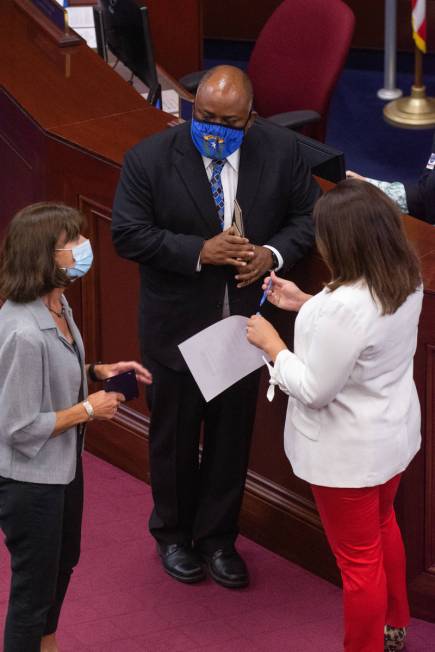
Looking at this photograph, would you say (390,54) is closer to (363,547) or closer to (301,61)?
(301,61)

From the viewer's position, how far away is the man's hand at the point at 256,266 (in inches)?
117

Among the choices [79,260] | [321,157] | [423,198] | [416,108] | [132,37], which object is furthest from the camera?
[416,108]

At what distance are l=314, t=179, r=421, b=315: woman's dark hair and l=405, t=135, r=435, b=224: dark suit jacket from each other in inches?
41.9

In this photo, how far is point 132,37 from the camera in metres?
4.70

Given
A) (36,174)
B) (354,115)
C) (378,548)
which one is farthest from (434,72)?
(378,548)

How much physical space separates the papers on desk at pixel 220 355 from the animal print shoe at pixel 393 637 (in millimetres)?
761

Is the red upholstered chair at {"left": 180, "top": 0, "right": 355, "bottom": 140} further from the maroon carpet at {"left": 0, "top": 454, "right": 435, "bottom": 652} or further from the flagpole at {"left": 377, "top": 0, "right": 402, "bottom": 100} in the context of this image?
the maroon carpet at {"left": 0, "top": 454, "right": 435, "bottom": 652}

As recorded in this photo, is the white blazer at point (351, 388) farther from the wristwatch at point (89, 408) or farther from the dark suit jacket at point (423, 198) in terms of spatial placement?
the dark suit jacket at point (423, 198)

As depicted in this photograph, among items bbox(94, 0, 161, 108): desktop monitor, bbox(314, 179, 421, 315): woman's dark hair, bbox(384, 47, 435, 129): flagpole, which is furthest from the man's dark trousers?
bbox(384, 47, 435, 129): flagpole

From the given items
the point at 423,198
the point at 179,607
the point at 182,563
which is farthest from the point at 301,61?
the point at 179,607

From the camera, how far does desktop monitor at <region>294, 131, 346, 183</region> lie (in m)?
3.29

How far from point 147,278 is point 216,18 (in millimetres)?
5104

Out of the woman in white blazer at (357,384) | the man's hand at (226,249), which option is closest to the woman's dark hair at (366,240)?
the woman in white blazer at (357,384)

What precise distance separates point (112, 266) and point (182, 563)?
968 millimetres
